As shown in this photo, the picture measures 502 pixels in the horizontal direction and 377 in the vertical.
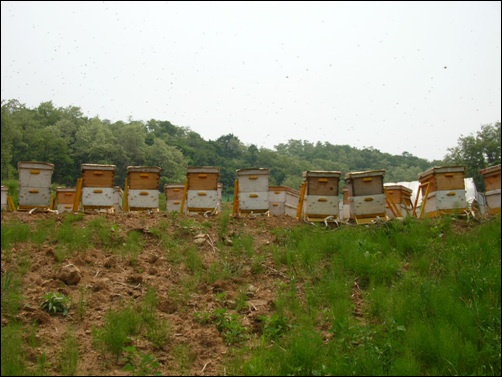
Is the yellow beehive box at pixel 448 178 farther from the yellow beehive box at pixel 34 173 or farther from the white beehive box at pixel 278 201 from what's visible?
the yellow beehive box at pixel 34 173

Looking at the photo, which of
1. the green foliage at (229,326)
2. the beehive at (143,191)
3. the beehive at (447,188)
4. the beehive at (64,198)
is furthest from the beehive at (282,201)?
the green foliage at (229,326)

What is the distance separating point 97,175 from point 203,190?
9.32ft

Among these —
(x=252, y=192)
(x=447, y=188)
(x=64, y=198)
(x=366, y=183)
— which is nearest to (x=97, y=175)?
(x=252, y=192)

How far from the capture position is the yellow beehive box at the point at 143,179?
541 inches

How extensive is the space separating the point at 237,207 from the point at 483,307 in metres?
7.30

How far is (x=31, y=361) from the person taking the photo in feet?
19.1

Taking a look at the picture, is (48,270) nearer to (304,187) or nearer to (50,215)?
(50,215)

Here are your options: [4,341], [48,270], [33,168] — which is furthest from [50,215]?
[4,341]

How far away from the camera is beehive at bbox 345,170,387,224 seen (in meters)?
12.3

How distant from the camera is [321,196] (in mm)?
12477

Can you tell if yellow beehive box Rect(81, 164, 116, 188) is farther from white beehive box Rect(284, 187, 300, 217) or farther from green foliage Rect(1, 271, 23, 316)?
white beehive box Rect(284, 187, 300, 217)

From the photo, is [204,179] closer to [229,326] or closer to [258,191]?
[258,191]

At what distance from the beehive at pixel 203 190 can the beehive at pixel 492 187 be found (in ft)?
23.0

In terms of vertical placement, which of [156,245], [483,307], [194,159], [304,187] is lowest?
[483,307]
